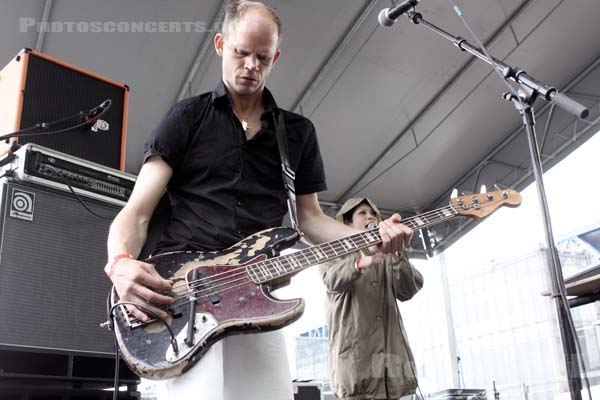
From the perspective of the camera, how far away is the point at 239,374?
1279mm

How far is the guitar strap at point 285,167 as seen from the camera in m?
1.60

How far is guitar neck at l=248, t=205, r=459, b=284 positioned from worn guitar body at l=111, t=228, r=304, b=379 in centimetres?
2

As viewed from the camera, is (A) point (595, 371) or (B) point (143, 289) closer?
(B) point (143, 289)

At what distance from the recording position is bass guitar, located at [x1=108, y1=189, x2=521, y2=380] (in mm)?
1216

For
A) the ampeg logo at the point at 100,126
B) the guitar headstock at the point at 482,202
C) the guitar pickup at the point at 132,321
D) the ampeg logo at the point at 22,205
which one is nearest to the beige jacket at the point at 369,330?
the guitar headstock at the point at 482,202

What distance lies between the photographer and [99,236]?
234cm

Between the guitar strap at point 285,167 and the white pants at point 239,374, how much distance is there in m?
0.36

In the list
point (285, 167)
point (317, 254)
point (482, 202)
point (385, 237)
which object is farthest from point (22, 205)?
point (482, 202)

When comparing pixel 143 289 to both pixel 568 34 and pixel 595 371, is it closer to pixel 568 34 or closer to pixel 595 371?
pixel 595 371

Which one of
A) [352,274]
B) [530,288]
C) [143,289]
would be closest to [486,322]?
[530,288]

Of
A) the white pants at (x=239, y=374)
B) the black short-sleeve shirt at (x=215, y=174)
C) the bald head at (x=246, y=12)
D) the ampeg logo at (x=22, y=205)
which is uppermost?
the bald head at (x=246, y=12)

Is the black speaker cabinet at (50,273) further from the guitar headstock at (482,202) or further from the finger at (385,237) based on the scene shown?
the guitar headstock at (482,202)

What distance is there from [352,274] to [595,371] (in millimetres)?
3359

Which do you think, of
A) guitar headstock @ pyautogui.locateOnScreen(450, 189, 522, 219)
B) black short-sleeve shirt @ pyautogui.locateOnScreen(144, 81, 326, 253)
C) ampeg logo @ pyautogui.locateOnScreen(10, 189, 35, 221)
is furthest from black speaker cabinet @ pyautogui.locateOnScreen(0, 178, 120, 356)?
guitar headstock @ pyautogui.locateOnScreen(450, 189, 522, 219)
